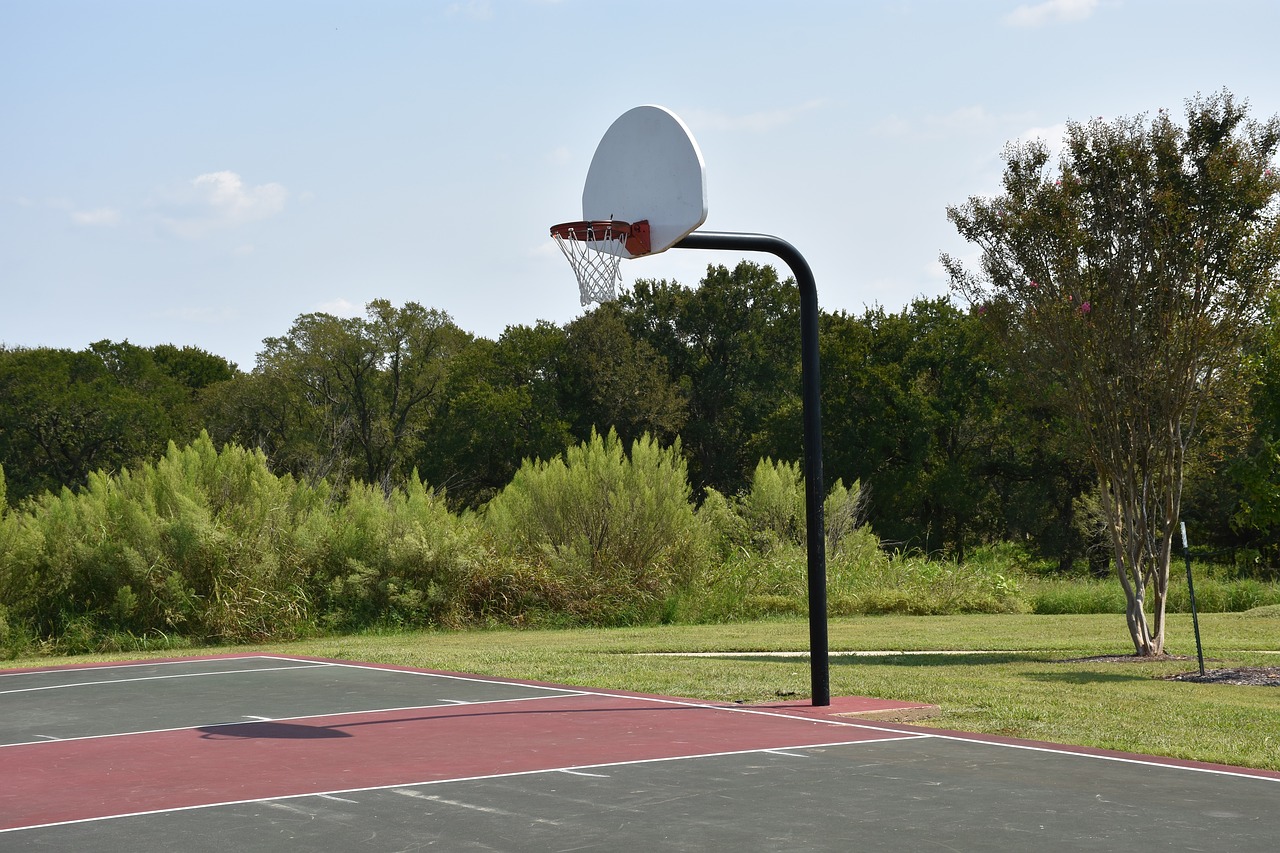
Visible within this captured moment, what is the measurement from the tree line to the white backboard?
113ft

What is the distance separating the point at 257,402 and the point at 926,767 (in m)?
51.0

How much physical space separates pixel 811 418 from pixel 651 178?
269 centimetres

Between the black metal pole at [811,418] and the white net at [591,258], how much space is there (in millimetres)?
1080

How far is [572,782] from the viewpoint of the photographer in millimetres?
8891

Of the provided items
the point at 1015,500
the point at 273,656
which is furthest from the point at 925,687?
the point at 1015,500

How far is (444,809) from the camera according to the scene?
8.06 metres

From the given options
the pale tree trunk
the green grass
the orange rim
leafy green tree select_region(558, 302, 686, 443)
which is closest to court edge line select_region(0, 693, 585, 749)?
the green grass

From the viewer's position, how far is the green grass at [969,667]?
11484 mm

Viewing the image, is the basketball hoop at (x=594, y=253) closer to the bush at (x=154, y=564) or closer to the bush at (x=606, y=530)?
the bush at (x=154, y=564)

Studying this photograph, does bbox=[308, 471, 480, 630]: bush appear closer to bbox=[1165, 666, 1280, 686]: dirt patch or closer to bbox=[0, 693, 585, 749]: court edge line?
bbox=[0, 693, 585, 749]: court edge line

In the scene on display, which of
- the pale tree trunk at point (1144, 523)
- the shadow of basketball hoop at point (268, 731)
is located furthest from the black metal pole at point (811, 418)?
the pale tree trunk at point (1144, 523)

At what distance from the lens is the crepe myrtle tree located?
16.7 metres

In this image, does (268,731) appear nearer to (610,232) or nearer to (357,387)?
(610,232)

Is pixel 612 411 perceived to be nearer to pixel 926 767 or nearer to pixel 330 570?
pixel 330 570
